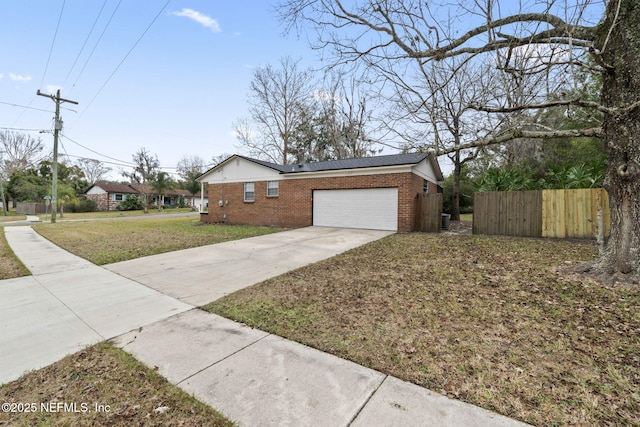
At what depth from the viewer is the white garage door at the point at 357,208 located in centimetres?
1105

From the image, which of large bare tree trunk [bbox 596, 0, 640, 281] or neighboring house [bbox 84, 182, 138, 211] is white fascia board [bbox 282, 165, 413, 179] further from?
neighboring house [bbox 84, 182, 138, 211]

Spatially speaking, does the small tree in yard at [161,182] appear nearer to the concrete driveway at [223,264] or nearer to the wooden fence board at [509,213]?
the concrete driveway at [223,264]

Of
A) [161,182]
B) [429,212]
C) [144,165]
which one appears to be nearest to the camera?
[429,212]

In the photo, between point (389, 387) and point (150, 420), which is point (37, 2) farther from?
point (389, 387)

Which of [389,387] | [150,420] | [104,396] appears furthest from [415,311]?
[104,396]

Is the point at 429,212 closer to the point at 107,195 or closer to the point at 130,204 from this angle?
the point at 130,204

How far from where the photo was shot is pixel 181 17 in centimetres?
826

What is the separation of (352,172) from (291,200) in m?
3.67

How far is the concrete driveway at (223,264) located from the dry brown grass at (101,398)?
154cm

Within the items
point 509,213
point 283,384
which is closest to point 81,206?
point 283,384

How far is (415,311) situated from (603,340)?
182 centimetres

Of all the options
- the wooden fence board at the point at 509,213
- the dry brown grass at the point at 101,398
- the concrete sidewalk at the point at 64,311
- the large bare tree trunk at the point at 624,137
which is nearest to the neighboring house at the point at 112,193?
the concrete sidewalk at the point at 64,311

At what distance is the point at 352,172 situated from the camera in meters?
11.8

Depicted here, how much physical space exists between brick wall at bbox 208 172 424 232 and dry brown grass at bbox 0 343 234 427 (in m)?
9.72
